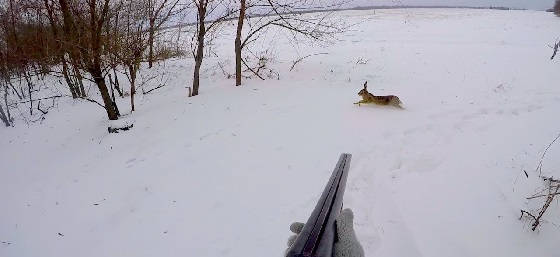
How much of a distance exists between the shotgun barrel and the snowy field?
2.62m

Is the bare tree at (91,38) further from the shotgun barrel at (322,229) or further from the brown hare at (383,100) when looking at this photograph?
the shotgun barrel at (322,229)

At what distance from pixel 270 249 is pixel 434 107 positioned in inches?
206

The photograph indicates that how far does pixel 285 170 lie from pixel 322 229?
15.1 feet

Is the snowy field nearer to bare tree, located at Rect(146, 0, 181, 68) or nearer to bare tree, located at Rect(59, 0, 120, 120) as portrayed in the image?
bare tree, located at Rect(59, 0, 120, 120)

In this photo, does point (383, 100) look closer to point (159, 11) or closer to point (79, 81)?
point (159, 11)

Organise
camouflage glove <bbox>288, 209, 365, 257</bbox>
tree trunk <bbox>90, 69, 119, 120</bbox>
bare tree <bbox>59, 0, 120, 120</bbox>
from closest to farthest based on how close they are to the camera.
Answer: camouflage glove <bbox>288, 209, 365, 257</bbox>, bare tree <bbox>59, 0, 120, 120</bbox>, tree trunk <bbox>90, 69, 119, 120</bbox>

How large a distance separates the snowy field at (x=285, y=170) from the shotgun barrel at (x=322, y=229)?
2625 millimetres

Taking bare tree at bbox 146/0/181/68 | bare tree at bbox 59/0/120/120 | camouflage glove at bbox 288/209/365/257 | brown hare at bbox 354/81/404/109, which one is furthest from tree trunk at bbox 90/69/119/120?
camouflage glove at bbox 288/209/365/257

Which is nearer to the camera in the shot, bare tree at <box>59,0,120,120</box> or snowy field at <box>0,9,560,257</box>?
snowy field at <box>0,9,560,257</box>

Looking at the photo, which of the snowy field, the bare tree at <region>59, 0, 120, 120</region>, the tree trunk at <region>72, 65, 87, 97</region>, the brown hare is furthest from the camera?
the tree trunk at <region>72, 65, 87, 97</region>

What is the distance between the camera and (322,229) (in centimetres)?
117

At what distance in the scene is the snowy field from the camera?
422 centimetres

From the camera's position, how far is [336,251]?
1.24m

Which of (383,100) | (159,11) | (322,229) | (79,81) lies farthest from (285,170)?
(79,81)
